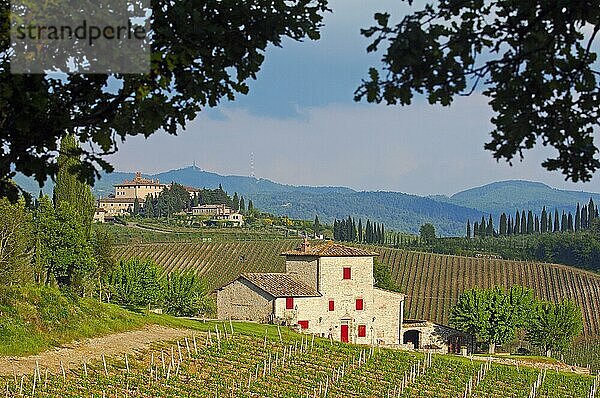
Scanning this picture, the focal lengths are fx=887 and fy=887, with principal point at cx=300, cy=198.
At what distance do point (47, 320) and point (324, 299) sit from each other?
18.6 metres

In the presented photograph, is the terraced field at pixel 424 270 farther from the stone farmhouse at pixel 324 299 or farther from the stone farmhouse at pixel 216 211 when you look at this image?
the stone farmhouse at pixel 216 211

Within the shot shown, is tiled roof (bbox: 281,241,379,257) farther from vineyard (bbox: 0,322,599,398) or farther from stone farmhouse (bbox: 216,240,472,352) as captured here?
vineyard (bbox: 0,322,599,398)

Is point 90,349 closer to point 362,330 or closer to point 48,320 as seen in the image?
point 48,320

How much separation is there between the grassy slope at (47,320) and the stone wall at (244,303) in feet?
33.2

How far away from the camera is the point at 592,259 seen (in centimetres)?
10125

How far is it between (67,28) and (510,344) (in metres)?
47.6

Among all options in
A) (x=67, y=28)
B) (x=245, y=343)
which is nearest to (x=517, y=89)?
(x=67, y=28)

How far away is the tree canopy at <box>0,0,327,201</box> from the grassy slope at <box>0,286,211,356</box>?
1953 centimetres

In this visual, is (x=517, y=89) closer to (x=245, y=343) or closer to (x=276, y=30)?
(x=276, y=30)

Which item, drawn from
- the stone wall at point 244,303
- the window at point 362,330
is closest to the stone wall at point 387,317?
the window at point 362,330

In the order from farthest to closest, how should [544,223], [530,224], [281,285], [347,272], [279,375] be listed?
[544,223], [530,224], [347,272], [281,285], [279,375]

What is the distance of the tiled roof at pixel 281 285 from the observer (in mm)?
42688

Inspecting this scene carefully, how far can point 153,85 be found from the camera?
622 centimetres

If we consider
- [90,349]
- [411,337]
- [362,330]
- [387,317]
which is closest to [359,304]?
[362,330]
